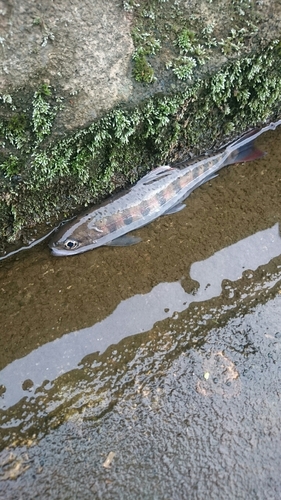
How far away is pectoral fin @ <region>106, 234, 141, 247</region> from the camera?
153 inches

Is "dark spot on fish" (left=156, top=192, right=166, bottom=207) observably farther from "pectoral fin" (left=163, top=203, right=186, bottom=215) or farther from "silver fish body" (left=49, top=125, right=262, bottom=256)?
"pectoral fin" (left=163, top=203, right=186, bottom=215)

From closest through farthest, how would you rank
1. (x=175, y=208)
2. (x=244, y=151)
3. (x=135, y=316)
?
(x=135, y=316) → (x=175, y=208) → (x=244, y=151)

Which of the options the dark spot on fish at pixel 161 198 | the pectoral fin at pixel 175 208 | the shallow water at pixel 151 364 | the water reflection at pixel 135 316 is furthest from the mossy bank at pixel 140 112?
the water reflection at pixel 135 316

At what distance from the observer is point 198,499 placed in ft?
8.43

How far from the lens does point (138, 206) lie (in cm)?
413

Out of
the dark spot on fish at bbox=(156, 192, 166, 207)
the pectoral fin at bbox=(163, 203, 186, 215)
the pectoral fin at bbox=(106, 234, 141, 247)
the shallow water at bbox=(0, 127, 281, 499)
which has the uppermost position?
the dark spot on fish at bbox=(156, 192, 166, 207)

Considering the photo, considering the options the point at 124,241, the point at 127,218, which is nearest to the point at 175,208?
the point at 127,218

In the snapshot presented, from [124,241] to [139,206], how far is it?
42 cm

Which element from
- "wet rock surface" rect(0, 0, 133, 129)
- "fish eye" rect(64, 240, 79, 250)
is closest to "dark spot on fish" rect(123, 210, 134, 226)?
"fish eye" rect(64, 240, 79, 250)

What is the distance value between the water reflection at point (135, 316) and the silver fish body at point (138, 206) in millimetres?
804

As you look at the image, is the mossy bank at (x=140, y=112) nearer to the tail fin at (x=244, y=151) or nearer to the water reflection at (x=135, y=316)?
the tail fin at (x=244, y=151)

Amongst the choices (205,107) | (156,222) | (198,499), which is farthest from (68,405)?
(205,107)

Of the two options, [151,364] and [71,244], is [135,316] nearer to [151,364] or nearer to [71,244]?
[151,364]

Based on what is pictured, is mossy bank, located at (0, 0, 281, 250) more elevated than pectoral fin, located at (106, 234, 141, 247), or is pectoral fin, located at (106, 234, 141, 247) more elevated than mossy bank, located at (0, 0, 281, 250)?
mossy bank, located at (0, 0, 281, 250)
